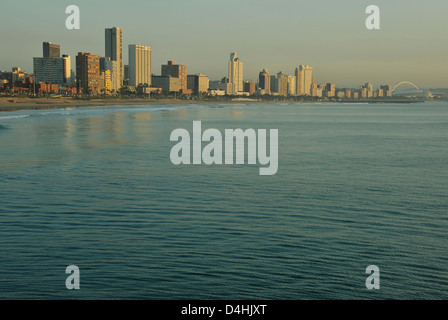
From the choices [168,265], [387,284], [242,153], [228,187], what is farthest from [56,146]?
[387,284]

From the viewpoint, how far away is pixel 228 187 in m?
22.3

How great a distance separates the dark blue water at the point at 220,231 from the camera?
11.0 meters

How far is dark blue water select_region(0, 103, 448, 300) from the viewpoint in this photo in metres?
11.0

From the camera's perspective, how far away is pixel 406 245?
13867 millimetres

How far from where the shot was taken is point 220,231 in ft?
49.2

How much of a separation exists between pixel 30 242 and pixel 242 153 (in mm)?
23579

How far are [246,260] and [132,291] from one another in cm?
305

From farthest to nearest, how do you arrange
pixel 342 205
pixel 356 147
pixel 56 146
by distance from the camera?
pixel 356 147
pixel 56 146
pixel 342 205

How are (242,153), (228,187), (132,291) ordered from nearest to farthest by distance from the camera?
(132,291) < (228,187) < (242,153)

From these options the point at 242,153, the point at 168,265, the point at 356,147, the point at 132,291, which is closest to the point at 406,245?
the point at 168,265

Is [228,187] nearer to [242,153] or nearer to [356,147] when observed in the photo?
[242,153]
